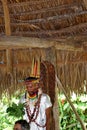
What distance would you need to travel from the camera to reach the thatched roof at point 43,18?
14.8ft

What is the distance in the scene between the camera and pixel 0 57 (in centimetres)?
535

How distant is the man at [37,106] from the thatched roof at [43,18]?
114 centimetres

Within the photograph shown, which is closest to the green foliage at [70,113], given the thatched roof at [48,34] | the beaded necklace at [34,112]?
the thatched roof at [48,34]

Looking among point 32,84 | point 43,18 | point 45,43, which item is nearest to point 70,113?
Result: point 43,18

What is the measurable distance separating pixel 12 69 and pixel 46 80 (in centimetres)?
161

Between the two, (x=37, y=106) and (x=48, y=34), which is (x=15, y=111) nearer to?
(x=37, y=106)

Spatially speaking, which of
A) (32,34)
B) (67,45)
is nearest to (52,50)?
(67,45)

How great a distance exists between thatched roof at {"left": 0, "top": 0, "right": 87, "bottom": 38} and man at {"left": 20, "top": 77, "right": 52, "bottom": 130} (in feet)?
3.74

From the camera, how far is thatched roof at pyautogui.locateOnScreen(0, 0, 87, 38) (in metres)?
4.52

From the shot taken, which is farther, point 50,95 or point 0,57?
point 0,57

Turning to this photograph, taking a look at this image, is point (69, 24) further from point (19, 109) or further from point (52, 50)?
point (19, 109)

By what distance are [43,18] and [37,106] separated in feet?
4.85

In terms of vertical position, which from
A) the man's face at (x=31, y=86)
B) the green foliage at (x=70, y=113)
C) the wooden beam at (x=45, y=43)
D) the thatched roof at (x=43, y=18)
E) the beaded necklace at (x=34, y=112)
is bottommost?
the green foliage at (x=70, y=113)

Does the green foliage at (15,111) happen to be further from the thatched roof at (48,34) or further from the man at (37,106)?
the thatched roof at (48,34)
